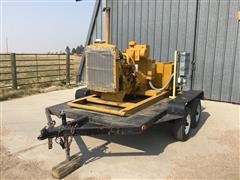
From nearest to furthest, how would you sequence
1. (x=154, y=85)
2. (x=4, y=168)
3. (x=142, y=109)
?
1. (x=4, y=168)
2. (x=142, y=109)
3. (x=154, y=85)

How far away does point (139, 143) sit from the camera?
5059mm

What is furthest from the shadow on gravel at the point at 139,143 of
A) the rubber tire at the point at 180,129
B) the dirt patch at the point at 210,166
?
the dirt patch at the point at 210,166

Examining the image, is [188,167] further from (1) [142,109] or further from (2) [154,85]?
(2) [154,85]

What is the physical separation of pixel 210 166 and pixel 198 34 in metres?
5.40

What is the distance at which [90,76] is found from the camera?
4992mm

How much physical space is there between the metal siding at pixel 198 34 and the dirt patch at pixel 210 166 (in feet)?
12.8

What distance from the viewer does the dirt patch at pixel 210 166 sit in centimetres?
399

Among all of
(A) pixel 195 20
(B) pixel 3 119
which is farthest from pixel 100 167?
(A) pixel 195 20

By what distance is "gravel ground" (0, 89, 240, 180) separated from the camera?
3994 mm

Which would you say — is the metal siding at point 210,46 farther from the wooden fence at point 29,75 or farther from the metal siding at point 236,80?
the wooden fence at point 29,75

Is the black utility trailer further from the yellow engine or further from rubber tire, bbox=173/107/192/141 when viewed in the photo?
the yellow engine

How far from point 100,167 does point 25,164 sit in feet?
3.52

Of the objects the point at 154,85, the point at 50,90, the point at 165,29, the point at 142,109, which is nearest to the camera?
the point at 142,109

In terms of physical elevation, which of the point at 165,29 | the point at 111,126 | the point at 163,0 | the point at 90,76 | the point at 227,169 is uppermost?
the point at 163,0
